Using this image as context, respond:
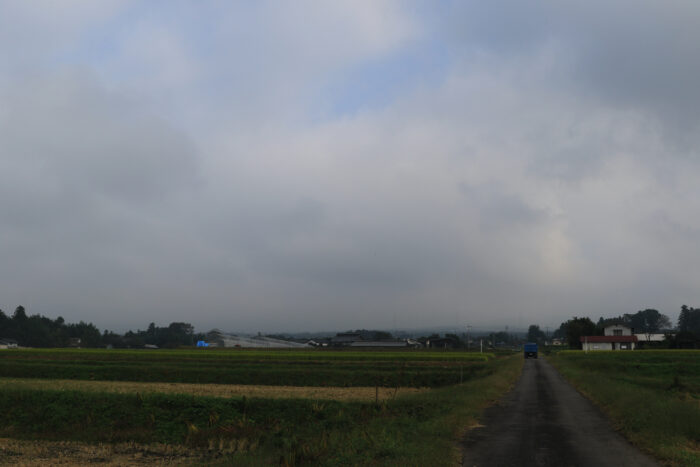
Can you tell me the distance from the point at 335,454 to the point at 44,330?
692 ft

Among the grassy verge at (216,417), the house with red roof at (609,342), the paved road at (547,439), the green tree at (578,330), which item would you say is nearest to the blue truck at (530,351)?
the house with red roof at (609,342)

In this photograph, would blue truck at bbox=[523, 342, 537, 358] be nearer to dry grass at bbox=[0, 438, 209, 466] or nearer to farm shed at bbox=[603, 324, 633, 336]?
farm shed at bbox=[603, 324, 633, 336]

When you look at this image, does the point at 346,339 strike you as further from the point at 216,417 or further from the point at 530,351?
the point at 216,417

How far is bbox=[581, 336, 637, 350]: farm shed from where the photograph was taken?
383ft

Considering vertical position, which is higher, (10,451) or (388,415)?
(388,415)

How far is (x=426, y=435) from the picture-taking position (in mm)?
17125

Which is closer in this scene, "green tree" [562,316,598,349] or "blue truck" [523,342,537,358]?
"blue truck" [523,342,537,358]

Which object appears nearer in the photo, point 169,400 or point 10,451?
point 10,451

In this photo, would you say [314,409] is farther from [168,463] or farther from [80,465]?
[80,465]

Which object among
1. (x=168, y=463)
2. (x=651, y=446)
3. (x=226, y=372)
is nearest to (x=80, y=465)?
(x=168, y=463)

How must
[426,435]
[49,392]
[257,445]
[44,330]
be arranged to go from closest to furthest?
[426,435], [257,445], [49,392], [44,330]

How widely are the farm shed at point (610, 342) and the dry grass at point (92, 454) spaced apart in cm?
11270

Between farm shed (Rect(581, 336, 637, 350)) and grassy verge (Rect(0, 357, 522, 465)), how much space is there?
316 feet

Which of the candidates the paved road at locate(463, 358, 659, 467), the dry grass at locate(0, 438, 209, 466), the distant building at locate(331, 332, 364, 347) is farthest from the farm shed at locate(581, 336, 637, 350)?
the dry grass at locate(0, 438, 209, 466)
